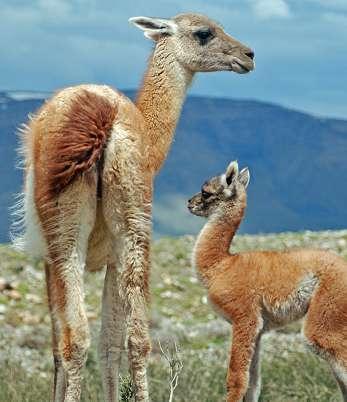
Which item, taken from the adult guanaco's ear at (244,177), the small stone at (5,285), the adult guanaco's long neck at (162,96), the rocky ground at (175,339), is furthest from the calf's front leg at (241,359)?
the small stone at (5,285)

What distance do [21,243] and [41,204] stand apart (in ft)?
3.43

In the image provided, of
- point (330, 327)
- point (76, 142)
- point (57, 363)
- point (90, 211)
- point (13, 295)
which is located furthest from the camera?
point (13, 295)

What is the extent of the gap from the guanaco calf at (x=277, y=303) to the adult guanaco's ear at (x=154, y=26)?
1.93 metres

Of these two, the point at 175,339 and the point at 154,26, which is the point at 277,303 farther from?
the point at 175,339

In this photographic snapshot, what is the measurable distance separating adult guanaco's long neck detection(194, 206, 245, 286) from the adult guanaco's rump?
5.86ft

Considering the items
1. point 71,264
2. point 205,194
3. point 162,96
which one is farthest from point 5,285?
point 71,264

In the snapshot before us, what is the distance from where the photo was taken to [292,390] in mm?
11711

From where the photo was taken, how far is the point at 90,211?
7727mm

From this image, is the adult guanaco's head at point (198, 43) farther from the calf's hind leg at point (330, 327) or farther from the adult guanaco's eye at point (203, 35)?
the calf's hind leg at point (330, 327)

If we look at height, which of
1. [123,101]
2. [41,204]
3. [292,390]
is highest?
[123,101]

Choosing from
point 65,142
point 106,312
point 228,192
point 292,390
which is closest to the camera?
point 65,142

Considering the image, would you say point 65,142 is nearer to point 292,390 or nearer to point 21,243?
point 21,243

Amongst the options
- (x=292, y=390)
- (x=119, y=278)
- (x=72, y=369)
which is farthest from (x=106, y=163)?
(x=292, y=390)

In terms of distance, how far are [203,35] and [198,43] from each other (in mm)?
155
